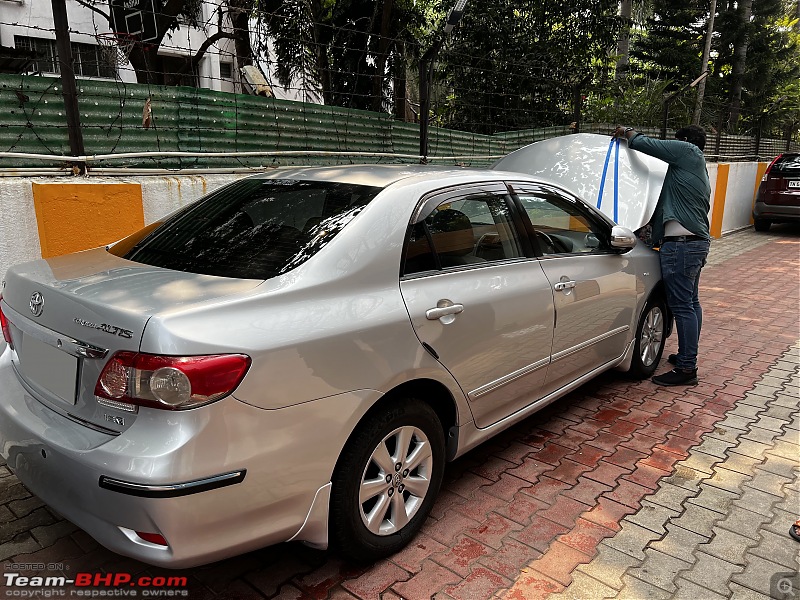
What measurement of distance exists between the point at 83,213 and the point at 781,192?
12931mm

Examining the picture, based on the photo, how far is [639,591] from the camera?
96.6 inches

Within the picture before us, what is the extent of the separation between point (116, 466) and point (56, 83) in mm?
3675

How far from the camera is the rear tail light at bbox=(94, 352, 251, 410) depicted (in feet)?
6.15

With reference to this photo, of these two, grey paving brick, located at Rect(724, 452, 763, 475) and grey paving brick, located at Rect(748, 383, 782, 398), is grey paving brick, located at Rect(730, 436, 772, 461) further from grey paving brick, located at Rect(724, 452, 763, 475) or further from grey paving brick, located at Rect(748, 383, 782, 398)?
grey paving brick, located at Rect(748, 383, 782, 398)

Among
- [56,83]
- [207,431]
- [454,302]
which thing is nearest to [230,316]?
[207,431]

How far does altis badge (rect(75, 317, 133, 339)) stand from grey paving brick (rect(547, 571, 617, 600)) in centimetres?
184

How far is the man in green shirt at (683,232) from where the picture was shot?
4.56 m

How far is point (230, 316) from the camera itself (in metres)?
2.01

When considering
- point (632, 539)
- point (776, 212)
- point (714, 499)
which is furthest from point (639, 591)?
point (776, 212)

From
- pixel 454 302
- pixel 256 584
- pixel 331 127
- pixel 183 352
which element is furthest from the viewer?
pixel 331 127

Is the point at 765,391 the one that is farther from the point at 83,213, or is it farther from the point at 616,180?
the point at 83,213

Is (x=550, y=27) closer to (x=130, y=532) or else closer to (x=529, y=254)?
(x=529, y=254)

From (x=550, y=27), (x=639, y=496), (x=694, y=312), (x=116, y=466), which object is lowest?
(x=639, y=496)

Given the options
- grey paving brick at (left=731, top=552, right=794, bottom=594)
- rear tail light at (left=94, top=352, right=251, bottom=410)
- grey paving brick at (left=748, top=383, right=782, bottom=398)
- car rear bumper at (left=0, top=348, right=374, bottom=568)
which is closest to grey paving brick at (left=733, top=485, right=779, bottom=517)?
grey paving brick at (left=731, top=552, right=794, bottom=594)
